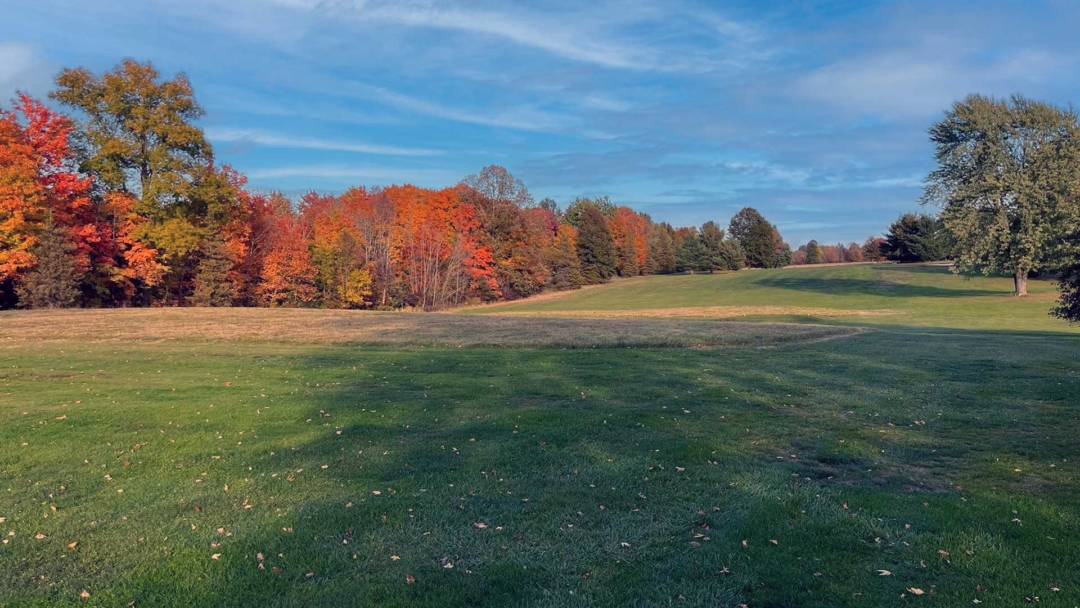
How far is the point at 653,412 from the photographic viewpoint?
38.1 feet

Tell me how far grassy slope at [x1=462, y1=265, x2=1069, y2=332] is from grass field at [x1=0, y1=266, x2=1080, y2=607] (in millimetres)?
26162

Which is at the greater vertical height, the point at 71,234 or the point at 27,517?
the point at 71,234

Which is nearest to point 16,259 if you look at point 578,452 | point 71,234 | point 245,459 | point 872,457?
point 71,234

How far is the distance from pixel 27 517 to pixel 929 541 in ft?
26.8

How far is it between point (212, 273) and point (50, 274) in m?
10.9

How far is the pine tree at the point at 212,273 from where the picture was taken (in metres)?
48.1

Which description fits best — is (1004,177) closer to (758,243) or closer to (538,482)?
(538,482)

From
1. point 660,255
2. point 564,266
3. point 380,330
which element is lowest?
point 380,330

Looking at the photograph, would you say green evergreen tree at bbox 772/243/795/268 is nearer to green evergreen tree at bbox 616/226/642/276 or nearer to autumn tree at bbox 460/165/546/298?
green evergreen tree at bbox 616/226/642/276

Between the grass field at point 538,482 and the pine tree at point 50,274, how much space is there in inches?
979

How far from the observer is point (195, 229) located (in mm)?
45656

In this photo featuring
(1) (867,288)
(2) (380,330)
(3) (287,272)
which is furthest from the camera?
(1) (867,288)

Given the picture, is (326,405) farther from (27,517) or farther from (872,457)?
(872,457)

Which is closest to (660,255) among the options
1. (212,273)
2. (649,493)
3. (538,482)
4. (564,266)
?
(564,266)
